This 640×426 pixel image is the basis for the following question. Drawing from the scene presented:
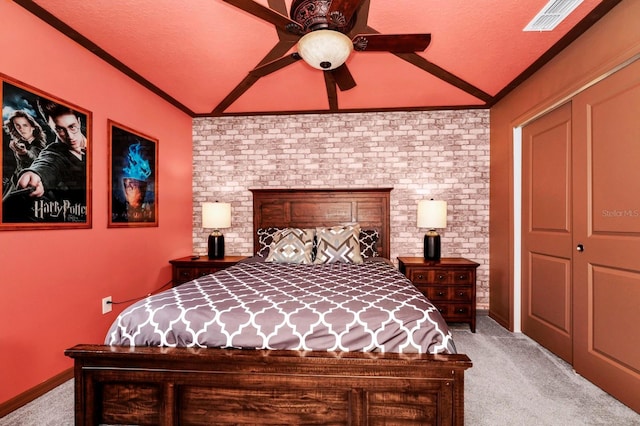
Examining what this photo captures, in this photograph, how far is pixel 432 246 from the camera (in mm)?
3564

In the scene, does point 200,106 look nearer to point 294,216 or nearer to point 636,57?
point 294,216

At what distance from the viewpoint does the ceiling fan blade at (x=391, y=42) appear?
1898 millimetres

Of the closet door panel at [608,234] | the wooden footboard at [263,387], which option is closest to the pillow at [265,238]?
the wooden footboard at [263,387]

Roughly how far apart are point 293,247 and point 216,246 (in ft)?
3.93

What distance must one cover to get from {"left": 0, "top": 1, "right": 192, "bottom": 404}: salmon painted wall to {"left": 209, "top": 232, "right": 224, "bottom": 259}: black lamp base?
520mm

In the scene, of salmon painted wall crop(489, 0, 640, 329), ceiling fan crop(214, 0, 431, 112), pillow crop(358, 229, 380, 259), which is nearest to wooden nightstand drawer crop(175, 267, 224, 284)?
pillow crop(358, 229, 380, 259)

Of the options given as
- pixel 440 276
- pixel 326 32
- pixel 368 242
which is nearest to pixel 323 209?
pixel 368 242

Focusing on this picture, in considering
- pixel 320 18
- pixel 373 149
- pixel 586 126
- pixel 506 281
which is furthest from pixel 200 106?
pixel 506 281

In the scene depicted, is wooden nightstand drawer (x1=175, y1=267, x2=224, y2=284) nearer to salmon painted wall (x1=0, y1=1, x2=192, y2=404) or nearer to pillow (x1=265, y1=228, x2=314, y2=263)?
salmon painted wall (x1=0, y1=1, x2=192, y2=404)

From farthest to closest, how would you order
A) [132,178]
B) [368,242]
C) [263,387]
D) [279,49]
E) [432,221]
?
1. [368,242]
2. [432,221]
3. [132,178]
4. [279,49]
5. [263,387]

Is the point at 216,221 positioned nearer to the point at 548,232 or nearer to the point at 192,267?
the point at 192,267

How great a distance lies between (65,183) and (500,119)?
418cm

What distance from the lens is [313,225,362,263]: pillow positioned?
3092mm

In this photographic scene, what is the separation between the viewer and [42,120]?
218 centimetres
